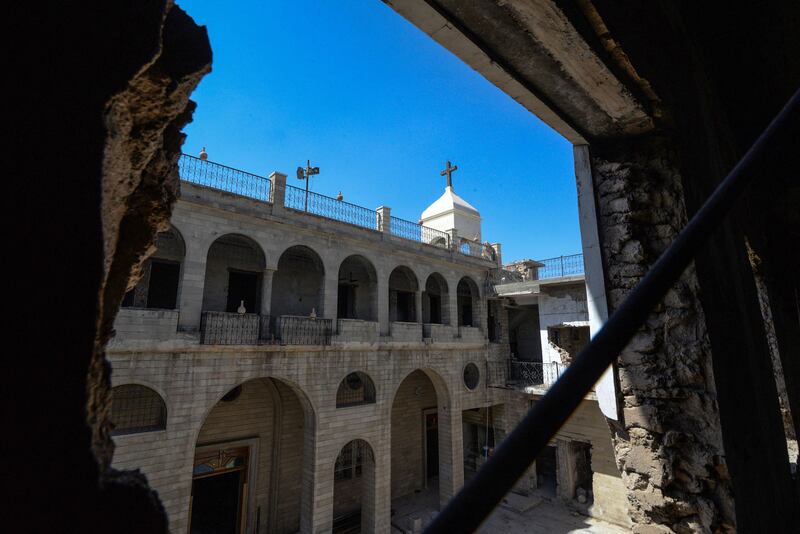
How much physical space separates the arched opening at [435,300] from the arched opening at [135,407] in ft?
34.5

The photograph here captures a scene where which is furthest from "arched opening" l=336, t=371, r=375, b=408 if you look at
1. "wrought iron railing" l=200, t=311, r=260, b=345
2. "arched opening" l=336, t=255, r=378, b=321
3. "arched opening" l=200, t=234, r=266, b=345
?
"wrought iron railing" l=200, t=311, r=260, b=345

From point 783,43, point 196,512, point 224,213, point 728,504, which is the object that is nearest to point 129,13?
point 728,504

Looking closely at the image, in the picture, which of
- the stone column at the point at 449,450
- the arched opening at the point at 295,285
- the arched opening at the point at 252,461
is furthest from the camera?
the stone column at the point at 449,450

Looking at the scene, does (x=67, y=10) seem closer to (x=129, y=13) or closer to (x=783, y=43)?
(x=129, y=13)

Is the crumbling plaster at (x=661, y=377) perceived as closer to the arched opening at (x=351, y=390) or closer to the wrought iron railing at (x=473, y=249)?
the arched opening at (x=351, y=390)

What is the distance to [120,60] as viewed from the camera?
66 centimetres

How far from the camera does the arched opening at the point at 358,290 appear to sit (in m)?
14.5

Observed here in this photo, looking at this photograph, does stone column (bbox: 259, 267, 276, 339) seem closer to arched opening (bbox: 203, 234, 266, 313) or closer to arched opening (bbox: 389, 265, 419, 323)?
arched opening (bbox: 203, 234, 266, 313)

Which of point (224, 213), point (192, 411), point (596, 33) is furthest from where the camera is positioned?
point (224, 213)

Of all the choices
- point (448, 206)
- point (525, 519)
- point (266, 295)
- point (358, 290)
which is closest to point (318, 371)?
point (266, 295)

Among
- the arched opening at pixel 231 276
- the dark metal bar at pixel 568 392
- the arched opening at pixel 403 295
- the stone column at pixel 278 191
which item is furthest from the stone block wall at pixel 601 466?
the dark metal bar at pixel 568 392

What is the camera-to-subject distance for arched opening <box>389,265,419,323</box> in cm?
1614

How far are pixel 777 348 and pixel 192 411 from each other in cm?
1065

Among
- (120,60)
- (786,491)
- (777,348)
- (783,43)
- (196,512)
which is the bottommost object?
(196,512)
